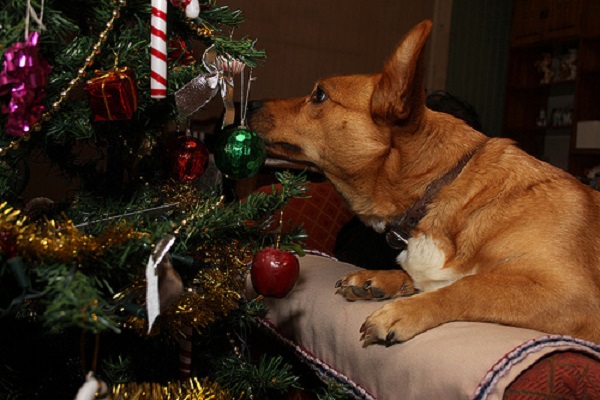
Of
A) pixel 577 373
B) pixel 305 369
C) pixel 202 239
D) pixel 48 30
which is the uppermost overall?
pixel 48 30

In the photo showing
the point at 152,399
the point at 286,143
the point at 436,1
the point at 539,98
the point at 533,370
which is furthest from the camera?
the point at 539,98

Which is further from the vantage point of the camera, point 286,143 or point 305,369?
point 286,143

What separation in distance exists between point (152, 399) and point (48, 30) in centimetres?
66

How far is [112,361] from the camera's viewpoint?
Answer: 1.19m

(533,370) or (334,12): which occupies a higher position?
(334,12)

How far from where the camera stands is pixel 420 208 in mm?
1444

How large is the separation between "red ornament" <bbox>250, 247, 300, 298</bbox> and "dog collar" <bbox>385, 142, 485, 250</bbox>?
49cm

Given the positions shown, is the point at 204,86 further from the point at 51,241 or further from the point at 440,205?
the point at 440,205

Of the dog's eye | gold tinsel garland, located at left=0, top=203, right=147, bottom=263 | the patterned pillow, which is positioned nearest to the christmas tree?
gold tinsel garland, located at left=0, top=203, right=147, bottom=263

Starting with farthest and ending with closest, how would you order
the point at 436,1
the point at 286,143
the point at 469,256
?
the point at 436,1
the point at 286,143
the point at 469,256

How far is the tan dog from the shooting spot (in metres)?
1.17

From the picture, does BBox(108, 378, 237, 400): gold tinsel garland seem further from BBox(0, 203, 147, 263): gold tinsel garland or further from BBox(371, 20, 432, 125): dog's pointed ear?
BBox(371, 20, 432, 125): dog's pointed ear

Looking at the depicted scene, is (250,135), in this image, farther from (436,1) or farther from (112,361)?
(436,1)

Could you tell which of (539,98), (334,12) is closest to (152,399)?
(334,12)
